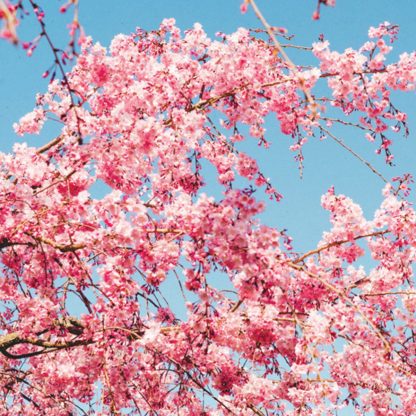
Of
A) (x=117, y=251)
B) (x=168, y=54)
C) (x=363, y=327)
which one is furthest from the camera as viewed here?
(x=168, y=54)

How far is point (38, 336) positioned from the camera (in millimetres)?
6914

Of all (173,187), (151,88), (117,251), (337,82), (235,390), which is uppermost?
(337,82)

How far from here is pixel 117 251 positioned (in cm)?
600

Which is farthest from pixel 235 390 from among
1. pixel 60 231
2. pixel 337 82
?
pixel 337 82

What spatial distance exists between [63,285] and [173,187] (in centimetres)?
174

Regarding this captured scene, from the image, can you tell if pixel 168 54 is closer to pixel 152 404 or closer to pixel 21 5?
pixel 152 404

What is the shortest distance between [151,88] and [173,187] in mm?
1223

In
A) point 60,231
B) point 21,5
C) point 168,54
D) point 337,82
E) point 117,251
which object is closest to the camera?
point 21,5

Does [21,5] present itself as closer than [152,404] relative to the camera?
Yes

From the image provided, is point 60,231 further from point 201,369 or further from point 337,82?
point 337,82

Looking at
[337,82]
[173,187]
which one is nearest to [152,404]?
[173,187]

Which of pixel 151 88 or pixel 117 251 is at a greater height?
pixel 151 88

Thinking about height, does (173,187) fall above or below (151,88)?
below

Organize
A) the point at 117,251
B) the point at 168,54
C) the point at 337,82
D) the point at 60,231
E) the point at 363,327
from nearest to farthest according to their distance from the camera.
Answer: the point at 117,251 < the point at 60,231 < the point at 363,327 < the point at 337,82 < the point at 168,54
